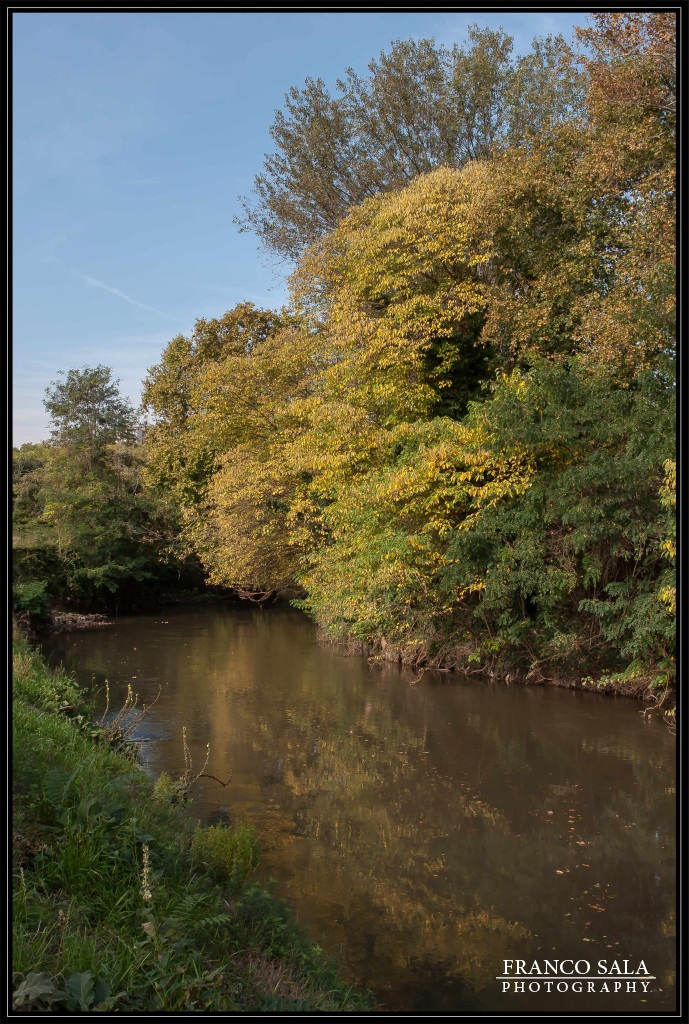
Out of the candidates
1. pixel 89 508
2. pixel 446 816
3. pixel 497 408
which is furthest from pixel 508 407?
pixel 89 508

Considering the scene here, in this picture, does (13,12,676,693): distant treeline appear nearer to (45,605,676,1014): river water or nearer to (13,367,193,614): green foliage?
(45,605,676,1014): river water

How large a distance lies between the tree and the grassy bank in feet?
72.3

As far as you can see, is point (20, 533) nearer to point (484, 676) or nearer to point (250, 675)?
point (250, 675)

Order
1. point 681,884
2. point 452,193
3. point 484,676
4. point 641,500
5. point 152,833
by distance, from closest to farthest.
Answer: point 681,884 < point 152,833 < point 641,500 < point 484,676 < point 452,193

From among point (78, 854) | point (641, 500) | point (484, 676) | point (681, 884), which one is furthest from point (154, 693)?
point (681, 884)

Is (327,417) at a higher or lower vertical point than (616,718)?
higher

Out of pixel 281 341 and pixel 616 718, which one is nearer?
pixel 616 718

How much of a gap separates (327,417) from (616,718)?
8.87 meters

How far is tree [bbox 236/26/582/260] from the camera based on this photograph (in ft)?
78.2

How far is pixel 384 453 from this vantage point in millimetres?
16750

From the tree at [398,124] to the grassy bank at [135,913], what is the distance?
72.3 ft

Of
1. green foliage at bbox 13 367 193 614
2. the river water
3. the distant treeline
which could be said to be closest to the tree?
the distant treeline

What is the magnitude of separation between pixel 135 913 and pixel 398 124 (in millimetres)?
26098

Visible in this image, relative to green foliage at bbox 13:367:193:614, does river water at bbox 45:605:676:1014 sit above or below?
below
